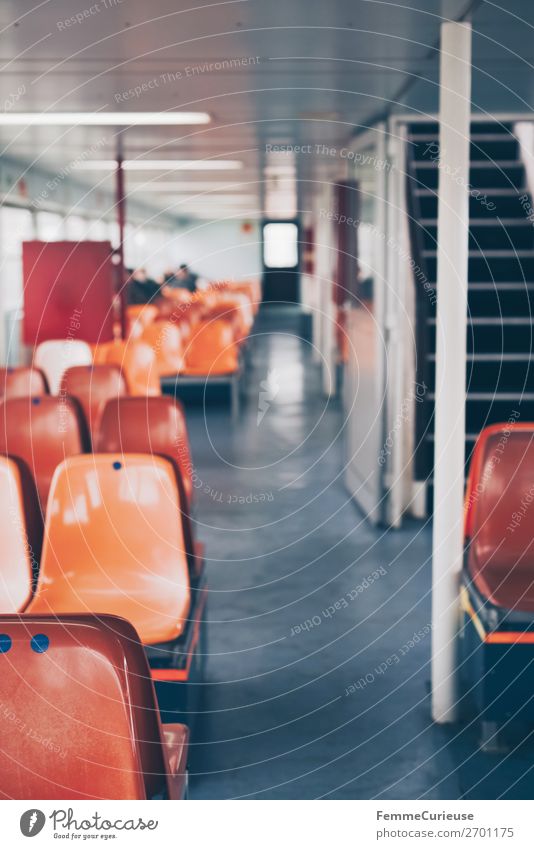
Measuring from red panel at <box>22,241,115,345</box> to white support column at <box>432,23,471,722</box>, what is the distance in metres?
3.33

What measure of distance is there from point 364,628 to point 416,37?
2.16m

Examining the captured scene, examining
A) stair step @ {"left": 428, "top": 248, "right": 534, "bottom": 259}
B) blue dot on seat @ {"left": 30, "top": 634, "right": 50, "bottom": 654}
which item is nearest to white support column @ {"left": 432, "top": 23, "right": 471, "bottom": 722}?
blue dot on seat @ {"left": 30, "top": 634, "right": 50, "bottom": 654}

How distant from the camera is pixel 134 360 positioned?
6.13 meters

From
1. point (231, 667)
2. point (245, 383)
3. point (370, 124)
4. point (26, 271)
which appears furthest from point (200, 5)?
point (245, 383)

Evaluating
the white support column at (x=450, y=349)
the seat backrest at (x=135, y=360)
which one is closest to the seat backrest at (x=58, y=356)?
the seat backrest at (x=135, y=360)

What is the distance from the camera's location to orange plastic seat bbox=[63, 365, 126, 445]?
4.88 m

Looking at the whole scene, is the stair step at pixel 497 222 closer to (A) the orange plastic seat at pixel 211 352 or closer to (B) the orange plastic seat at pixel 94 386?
(B) the orange plastic seat at pixel 94 386

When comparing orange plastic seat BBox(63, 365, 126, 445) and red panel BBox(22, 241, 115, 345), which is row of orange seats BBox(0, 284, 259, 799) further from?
red panel BBox(22, 241, 115, 345)

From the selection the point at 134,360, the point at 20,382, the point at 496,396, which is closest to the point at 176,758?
the point at 20,382

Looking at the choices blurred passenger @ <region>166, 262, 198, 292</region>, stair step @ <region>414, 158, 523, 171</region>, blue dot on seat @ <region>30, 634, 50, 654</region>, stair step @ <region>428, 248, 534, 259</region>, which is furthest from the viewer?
blurred passenger @ <region>166, 262, 198, 292</region>

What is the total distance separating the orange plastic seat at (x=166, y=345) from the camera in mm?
8391

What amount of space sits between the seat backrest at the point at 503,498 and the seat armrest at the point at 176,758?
1.31 m
